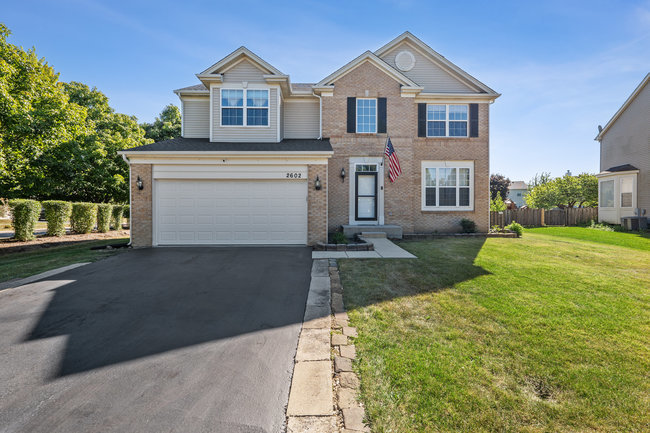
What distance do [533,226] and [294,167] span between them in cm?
1807

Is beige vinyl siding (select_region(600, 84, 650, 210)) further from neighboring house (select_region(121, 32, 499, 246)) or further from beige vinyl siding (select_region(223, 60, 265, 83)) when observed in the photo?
beige vinyl siding (select_region(223, 60, 265, 83))

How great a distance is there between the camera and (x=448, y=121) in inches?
520

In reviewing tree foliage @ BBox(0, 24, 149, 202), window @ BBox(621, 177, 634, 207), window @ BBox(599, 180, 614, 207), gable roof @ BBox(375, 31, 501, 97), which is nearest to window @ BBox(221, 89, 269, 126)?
gable roof @ BBox(375, 31, 501, 97)

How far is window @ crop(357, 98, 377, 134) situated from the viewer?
1254 cm

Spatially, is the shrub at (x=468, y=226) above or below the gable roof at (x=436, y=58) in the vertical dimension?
below

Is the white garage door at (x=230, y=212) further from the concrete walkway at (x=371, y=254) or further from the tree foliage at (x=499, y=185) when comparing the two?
the tree foliage at (x=499, y=185)

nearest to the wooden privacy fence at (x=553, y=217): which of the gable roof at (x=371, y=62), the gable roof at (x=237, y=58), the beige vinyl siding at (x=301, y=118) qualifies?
the gable roof at (x=371, y=62)

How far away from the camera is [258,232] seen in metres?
10.3

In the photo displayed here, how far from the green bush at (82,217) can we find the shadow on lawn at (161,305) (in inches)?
375

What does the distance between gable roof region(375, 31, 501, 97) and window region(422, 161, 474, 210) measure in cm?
372

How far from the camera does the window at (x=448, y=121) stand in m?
13.2

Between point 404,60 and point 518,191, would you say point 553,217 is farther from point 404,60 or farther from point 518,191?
point 518,191

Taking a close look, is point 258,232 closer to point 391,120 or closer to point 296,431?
point 391,120

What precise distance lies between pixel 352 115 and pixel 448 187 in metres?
5.60
